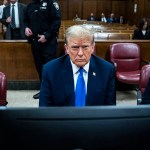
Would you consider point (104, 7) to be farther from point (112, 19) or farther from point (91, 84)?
point (91, 84)

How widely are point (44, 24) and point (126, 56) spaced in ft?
4.72

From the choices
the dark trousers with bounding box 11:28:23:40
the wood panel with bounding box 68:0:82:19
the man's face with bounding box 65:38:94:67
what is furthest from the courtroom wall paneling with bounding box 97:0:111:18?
the man's face with bounding box 65:38:94:67

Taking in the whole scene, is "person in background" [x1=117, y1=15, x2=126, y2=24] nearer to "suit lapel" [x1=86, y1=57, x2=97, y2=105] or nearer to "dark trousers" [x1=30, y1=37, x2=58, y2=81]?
"dark trousers" [x1=30, y1=37, x2=58, y2=81]

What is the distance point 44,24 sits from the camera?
161 inches

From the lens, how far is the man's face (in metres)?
1.54

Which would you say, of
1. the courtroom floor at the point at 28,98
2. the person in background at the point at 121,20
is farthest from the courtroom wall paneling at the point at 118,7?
the courtroom floor at the point at 28,98

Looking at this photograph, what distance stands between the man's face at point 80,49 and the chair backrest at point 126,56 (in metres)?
2.94

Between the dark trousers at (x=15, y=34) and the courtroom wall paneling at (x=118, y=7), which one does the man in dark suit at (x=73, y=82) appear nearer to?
the dark trousers at (x=15, y=34)

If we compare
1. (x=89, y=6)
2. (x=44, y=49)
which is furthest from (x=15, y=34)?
(x=89, y=6)

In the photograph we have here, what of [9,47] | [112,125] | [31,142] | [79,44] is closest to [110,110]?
[112,125]

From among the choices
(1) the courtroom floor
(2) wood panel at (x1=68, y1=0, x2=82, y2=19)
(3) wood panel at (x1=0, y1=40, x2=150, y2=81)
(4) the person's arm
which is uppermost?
(2) wood panel at (x1=68, y1=0, x2=82, y2=19)

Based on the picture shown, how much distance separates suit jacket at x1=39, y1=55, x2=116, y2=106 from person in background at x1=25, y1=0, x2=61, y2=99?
231 centimetres

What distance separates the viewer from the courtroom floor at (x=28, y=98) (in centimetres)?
424

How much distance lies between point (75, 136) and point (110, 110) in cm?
13
